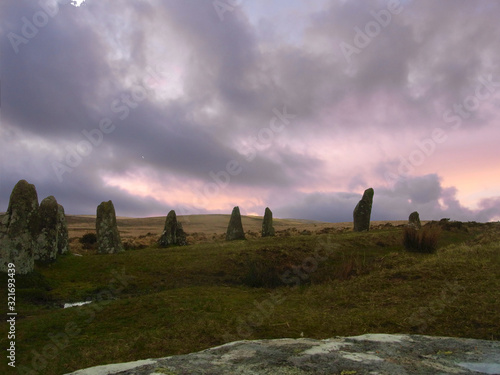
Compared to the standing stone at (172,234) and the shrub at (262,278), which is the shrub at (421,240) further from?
the standing stone at (172,234)

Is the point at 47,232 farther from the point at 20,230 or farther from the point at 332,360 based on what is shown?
the point at 332,360

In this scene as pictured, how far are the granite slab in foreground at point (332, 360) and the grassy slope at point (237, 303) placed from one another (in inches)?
132

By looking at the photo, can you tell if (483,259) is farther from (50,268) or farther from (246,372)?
(50,268)

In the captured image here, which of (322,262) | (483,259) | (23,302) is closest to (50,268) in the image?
(23,302)

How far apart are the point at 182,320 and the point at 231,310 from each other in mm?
1449

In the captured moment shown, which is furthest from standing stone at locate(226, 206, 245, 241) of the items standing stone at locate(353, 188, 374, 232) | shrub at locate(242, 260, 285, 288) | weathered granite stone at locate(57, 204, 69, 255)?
shrub at locate(242, 260, 285, 288)

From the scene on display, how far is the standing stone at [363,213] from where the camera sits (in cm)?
3016

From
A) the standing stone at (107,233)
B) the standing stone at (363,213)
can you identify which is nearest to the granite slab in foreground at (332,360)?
the standing stone at (107,233)

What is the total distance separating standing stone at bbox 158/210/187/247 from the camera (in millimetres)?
26641

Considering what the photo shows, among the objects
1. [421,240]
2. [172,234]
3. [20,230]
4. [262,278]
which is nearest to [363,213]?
[421,240]

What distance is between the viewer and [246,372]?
275 cm

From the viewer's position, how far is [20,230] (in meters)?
14.0

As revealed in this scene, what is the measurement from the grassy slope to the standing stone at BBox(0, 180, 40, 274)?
2.50ft

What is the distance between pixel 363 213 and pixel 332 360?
1124 inches
